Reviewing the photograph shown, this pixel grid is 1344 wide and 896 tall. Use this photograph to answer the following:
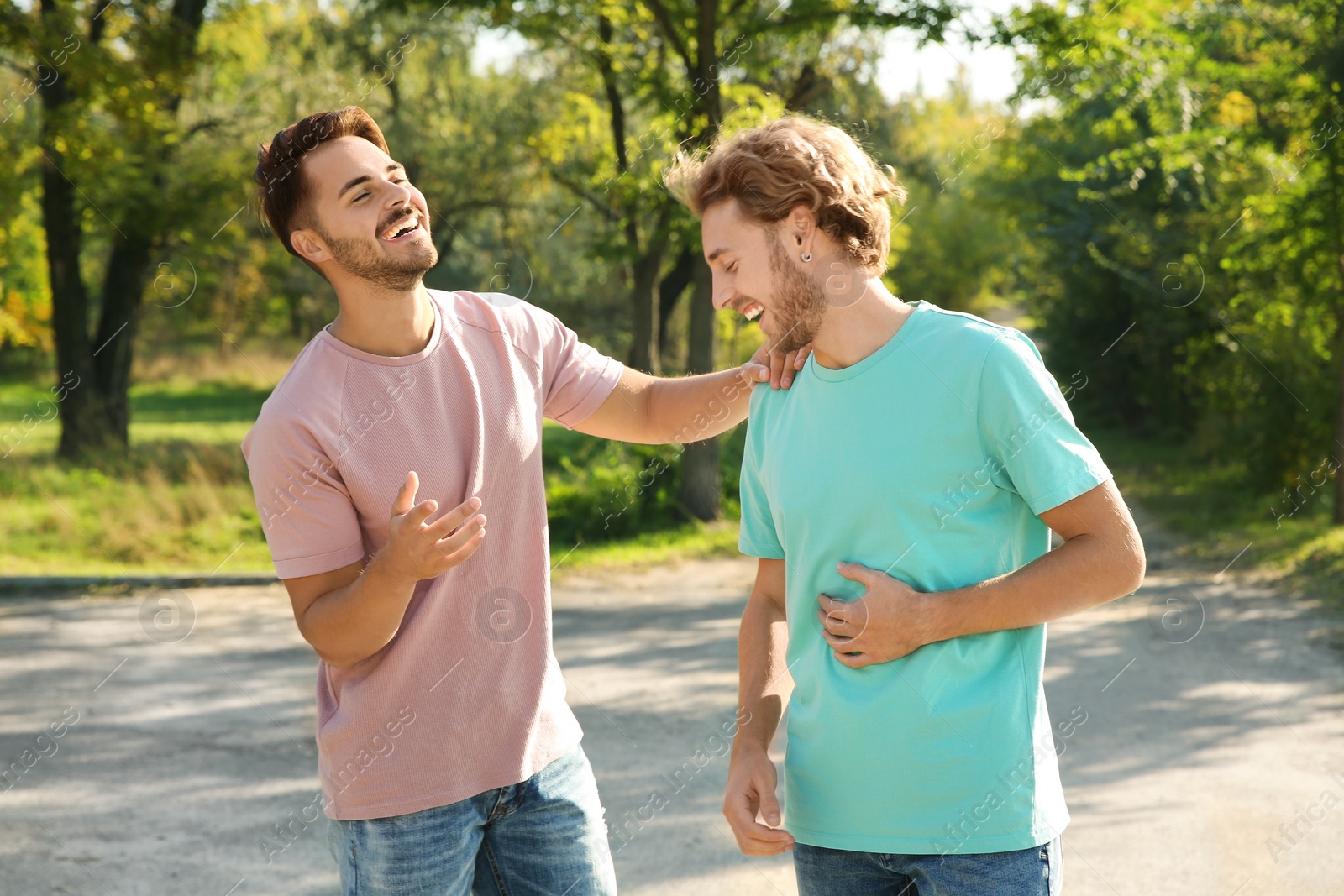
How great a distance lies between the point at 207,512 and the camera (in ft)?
35.6

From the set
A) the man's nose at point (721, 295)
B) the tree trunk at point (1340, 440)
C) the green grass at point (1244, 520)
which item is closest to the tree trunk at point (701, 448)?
the green grass at point (1244, 520)

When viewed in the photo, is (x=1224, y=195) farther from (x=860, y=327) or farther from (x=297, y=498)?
(x=297, y=498)

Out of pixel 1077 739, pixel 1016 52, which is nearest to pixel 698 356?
pixel 1016 52

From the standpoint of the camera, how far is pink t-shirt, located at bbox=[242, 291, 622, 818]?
6.74 feet

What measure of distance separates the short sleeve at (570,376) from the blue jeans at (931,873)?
1.14m

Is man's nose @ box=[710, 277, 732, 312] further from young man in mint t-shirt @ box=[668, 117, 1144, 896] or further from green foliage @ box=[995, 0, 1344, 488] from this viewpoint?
green foliage @ box=[995, 0, 1344, 488]

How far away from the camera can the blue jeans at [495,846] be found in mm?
2092

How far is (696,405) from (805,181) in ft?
2.66

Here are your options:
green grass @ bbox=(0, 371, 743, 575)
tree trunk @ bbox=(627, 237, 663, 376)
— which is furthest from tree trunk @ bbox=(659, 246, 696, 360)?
green grass @ bbox=(0, 371, 743, 575)

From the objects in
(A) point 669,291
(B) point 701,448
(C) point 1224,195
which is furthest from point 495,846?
(A) point 669,291

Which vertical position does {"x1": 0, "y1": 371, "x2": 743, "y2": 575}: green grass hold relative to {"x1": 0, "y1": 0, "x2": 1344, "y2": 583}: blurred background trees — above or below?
below

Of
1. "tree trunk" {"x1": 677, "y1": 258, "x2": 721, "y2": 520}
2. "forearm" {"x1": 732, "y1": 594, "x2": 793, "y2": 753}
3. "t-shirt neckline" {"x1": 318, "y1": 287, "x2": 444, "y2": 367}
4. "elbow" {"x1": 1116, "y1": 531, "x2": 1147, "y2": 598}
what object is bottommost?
"tree trunk" {"x1": 677, "y1": 258, "x2": 721, "y2": 520}

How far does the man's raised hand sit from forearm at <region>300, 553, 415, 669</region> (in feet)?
0.11

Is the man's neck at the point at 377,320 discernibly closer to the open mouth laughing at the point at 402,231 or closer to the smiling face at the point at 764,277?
the open mouth laughing at the point at 402,231
